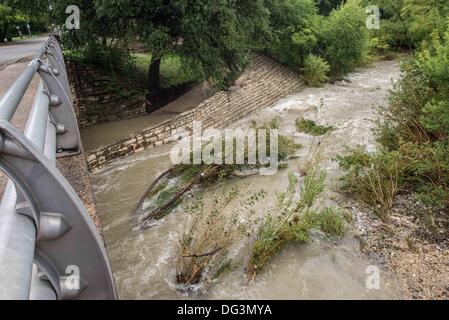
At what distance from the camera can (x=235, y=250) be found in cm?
579

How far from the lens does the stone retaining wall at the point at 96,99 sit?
466 inches

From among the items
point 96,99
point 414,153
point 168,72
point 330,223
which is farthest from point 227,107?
point 330,223

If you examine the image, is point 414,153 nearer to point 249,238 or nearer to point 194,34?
point 249,238

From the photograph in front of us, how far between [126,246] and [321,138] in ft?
22.6

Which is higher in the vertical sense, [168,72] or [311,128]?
[168,72]

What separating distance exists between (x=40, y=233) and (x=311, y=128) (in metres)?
10.9

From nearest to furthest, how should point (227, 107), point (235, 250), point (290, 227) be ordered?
point (290, 227) < point (235, 250) < point (227, 107)

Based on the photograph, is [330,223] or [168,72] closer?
[330,223]

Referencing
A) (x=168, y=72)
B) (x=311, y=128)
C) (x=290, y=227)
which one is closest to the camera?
(x=290, y=227)

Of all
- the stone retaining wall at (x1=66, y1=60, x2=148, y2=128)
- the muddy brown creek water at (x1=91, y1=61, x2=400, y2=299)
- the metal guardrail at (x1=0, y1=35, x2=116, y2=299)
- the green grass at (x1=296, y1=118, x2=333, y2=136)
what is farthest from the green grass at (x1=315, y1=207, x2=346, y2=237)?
the stone retaining wall at (x1=66, y1=60, x2=148, y2=128)

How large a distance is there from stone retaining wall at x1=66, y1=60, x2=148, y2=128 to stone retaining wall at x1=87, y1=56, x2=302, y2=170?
2279mm

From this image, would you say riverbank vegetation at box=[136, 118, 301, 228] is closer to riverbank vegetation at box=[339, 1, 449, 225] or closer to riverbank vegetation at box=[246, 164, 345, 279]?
riverbank vegetation at box=[246, 164, 345, 279]

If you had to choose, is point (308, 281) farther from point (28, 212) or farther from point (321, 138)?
point (321, 138)

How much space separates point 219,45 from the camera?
38.3 ft
